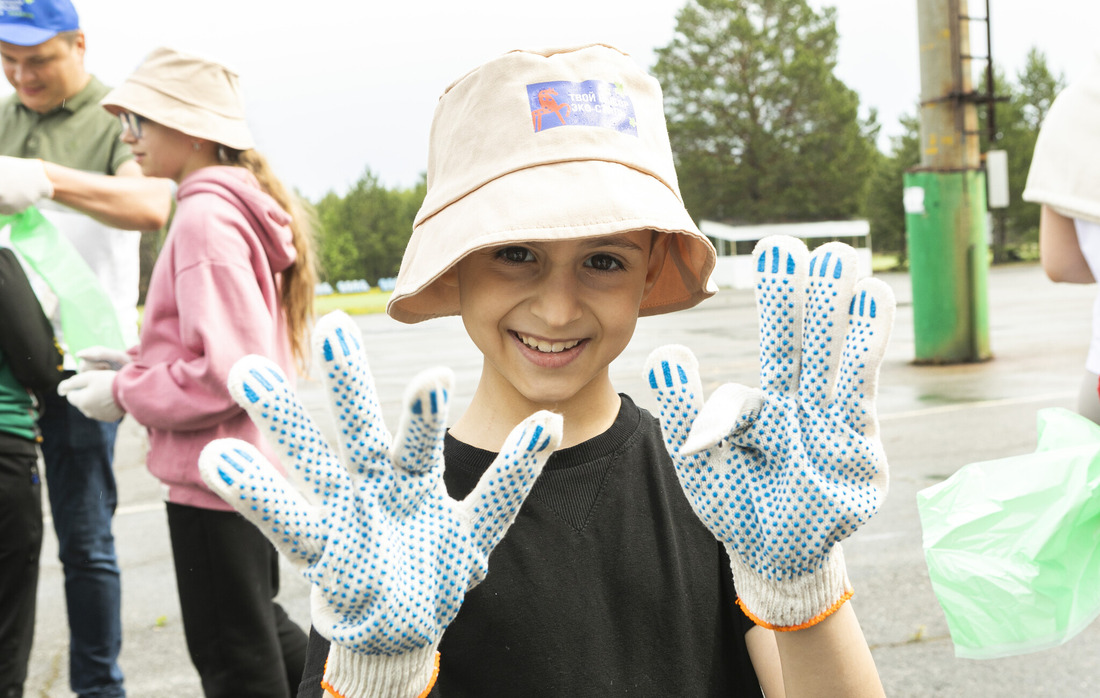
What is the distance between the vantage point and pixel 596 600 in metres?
1.38

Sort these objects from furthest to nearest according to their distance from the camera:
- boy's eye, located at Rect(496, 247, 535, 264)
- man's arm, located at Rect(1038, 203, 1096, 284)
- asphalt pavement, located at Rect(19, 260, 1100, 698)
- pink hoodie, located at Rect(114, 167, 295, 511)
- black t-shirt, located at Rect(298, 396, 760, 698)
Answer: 1. asphalt pavement, located at Rect(19, 260, 1100, 698)
2. pink hoodie, located at Rect(114, 167, 295, 511)
3. man's arm, located at Rect(1038, 203, 1096, 284)
4. boy's eye, located at Rect(496, 247, 535, 264)
5. black t-shirt, located at Rect(298, 396, 760, 698)

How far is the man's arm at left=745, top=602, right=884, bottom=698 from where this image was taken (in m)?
1.22

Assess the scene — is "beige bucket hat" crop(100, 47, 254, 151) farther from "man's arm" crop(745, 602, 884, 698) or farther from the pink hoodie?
"man's arm" crop(745, 602, 884, 698)

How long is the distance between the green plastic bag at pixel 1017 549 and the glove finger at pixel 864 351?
27.7 inches

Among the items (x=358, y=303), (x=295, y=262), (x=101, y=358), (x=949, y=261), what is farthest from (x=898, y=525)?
(x=358, y=303)

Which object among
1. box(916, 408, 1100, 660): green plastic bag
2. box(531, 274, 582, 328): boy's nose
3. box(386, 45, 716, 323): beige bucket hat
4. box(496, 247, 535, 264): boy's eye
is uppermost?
box(386, 45, 716, 323): beige bucket hat

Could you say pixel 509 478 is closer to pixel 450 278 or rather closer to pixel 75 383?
pixel 450 278

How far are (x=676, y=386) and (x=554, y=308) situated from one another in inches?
11.7

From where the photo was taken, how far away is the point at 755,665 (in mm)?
1409

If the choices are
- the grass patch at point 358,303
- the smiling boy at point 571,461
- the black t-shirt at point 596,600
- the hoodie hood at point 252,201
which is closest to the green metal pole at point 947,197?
the grass patch at point 358,303

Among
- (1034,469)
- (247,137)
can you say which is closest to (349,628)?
(1034,469)

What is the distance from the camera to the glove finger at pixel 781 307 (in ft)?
3.87

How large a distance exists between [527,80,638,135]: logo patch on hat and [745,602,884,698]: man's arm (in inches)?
29.8

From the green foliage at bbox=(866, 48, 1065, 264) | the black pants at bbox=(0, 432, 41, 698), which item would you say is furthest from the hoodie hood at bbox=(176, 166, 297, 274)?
the green foliage at bbox=(866, 48, 1065, 264)
